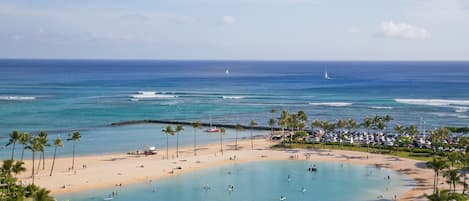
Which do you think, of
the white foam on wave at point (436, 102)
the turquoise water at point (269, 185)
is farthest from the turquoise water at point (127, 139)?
the white foam on wave at point (436, 102)

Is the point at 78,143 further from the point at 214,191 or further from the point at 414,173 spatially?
the point at 414,173

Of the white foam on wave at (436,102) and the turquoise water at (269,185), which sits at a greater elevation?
the white foam on wave at (436,102)

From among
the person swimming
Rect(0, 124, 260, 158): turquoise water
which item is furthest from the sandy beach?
the person swimming

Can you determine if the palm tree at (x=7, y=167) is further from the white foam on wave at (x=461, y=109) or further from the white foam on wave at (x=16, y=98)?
the white foam on wave at (x=461, y=109)

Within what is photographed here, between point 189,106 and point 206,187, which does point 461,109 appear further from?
point 206,187

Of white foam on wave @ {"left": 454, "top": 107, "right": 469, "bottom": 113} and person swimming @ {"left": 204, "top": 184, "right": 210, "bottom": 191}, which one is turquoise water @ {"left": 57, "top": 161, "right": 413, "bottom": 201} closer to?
person swimming @ {"left": 204, "top": 184, "right": 210, "bottom": 191}

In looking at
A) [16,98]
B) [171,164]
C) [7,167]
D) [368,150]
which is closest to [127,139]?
[171,164]

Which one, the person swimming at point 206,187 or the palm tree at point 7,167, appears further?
the person swimming at point 206,187
